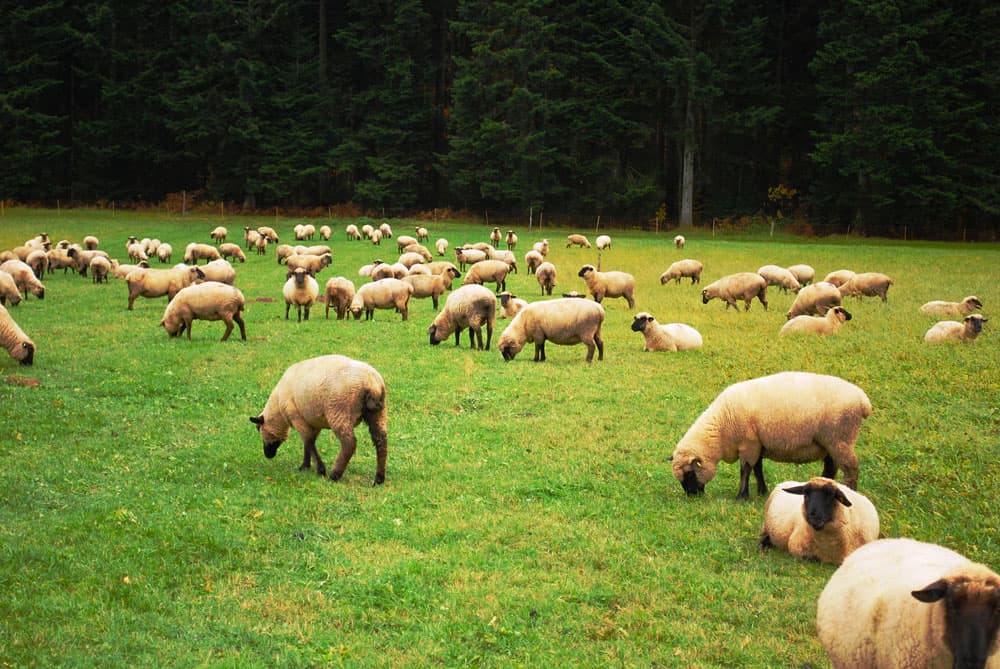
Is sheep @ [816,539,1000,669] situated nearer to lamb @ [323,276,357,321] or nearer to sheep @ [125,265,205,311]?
lamb @ [323,276,357,321]

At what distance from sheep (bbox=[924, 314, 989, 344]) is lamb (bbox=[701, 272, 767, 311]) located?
6.82 metres

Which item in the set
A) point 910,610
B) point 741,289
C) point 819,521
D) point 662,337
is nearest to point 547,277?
point 741,289

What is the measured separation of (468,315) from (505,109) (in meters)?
49.9

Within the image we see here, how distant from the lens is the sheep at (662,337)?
19.7 metres

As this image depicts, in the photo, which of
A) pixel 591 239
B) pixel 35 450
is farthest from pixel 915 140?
pixel 35 450

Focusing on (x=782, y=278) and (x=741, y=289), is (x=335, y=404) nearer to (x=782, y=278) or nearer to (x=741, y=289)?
(x=741, y=289)

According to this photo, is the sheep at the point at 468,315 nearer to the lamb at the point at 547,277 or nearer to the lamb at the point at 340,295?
the lamb at the point at 340,295

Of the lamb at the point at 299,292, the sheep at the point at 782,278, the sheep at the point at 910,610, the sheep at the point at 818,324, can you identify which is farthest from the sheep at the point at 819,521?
the sheep at the point at 782,278

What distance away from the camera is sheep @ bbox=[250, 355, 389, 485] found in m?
10.0

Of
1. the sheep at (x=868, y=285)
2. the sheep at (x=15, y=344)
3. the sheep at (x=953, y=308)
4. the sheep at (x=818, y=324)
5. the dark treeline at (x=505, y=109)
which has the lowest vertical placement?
the sheep at (x=15, y=344)

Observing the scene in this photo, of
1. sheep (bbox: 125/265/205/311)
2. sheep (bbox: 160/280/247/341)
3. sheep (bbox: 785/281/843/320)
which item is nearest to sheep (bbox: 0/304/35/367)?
sheep (bbox: 160/280/247/341)

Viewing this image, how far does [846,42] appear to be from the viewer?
58656mm

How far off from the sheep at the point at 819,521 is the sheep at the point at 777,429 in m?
1.25

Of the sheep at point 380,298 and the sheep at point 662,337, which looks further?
the sheep at point 380,298
